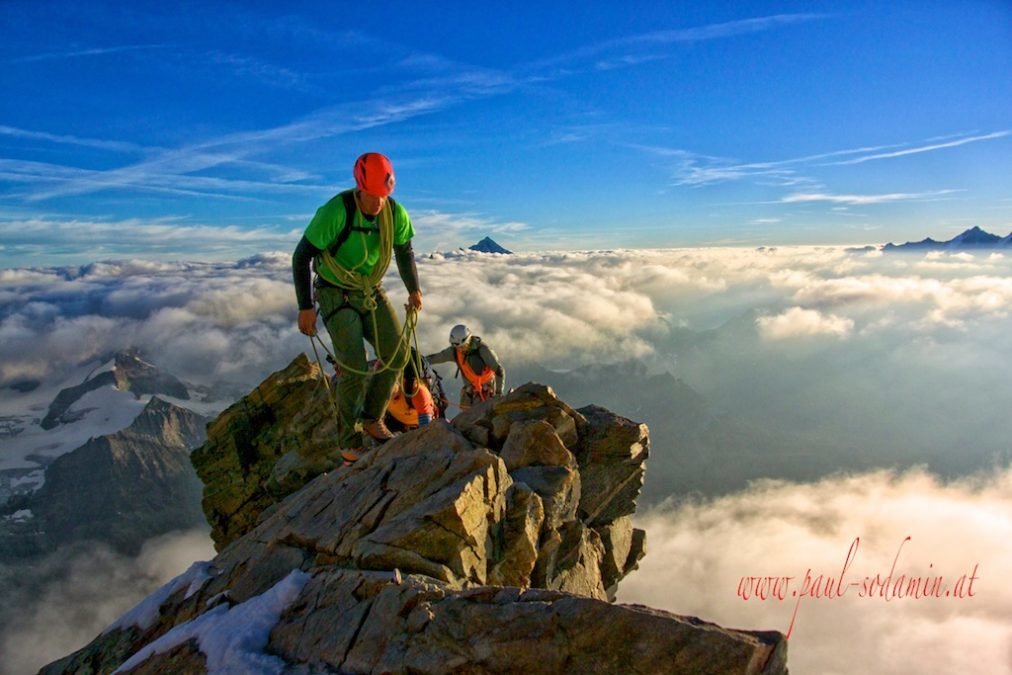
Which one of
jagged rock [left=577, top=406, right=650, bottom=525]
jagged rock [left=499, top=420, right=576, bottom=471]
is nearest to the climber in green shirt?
jagged rock [left=499, top=420, right=576, bottom=471]

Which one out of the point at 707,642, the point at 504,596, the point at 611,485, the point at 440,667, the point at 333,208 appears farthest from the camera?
the point at 611,485

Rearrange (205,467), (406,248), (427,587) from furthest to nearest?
(205,467), (406,248), (427,587)

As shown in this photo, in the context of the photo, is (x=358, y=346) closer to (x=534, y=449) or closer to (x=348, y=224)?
(x=348, y=224)

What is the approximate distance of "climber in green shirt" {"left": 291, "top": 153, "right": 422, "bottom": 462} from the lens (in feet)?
36.2

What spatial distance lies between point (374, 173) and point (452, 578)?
23.4ft

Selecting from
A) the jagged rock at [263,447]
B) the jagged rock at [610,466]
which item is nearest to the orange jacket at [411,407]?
the jagged rock at [610,466]

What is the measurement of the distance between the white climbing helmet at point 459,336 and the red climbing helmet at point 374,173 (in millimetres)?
9693

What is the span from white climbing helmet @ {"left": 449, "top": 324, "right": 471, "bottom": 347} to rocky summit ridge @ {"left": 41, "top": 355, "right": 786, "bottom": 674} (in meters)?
4.74

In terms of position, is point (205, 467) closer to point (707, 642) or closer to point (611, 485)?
point (611, 485)

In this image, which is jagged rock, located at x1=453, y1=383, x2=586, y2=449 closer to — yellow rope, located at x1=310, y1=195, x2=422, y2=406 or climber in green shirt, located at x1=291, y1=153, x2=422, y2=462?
climber in green shirt, located at x1=291, y1=153, x2=422, y2=462

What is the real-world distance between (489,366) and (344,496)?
9642 mm

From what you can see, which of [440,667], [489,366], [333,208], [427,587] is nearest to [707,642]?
[440,667]

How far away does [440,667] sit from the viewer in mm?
5918

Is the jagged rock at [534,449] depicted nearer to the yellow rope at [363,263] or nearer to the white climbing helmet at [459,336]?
the yellow rope at [363,263]
